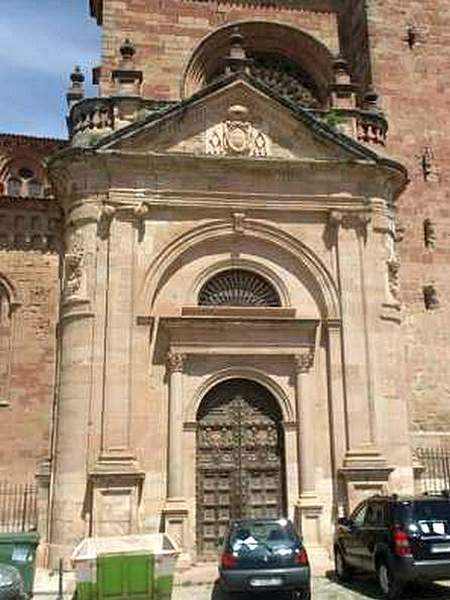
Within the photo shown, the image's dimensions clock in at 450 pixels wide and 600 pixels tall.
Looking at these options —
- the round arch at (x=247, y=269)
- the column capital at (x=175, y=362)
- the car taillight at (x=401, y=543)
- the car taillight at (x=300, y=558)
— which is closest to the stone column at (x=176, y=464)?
the column capital at (x=175, y=362)

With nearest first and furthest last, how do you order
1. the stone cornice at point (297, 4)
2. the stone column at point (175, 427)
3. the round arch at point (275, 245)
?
the stone column at point (175, 427), the round arch at point (275, 245), the stone cornice at point (297, 4)

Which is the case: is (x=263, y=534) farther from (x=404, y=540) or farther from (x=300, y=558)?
(x=404, y=540)

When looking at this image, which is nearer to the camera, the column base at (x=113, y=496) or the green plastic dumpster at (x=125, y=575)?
the green plastic dumpster at (x=125, y=575)

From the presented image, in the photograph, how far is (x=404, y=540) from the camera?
11.1 metres

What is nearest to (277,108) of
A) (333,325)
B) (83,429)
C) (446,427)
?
(333,325)

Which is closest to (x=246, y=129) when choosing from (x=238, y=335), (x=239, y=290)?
(x=239, y=290)

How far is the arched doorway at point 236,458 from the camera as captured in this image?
15953 mm

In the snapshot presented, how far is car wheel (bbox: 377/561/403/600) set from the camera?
1112 centimetres

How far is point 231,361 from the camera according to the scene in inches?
656

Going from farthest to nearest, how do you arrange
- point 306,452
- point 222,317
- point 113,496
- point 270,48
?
1. point 270,48
2. point 222,317
3. point 306,452
4. point 113,496

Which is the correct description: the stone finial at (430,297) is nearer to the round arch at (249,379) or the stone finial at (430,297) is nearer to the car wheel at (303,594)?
the round arch at (249,379)

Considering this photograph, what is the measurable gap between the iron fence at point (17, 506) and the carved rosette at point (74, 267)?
5.86 m

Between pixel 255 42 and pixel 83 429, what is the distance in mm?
15756

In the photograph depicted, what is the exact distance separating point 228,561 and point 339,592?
7.13 feet
